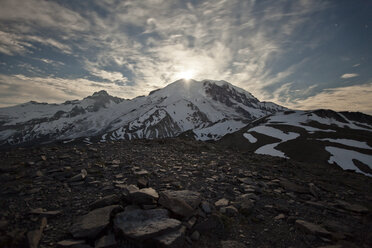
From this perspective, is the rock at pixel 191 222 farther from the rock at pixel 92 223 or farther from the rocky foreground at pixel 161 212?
the rock at pixel 92 223

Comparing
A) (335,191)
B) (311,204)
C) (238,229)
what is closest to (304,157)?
(335,191)

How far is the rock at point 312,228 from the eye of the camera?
609cm

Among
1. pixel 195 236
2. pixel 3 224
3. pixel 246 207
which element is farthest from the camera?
pixel 246 207

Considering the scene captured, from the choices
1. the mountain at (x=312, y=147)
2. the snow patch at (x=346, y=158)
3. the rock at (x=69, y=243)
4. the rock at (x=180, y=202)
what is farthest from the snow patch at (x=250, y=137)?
the rock at (x=69, y=243)

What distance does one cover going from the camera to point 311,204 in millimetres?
8453

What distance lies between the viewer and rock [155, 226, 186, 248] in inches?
193

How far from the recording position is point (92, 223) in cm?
534

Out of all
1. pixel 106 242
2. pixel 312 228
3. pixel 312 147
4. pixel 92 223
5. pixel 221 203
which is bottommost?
pixel 312 147

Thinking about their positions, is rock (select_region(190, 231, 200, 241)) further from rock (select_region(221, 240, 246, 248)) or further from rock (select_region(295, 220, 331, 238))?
rock (select_region(295, 220, 331, 238))

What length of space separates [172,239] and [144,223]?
3.44ft

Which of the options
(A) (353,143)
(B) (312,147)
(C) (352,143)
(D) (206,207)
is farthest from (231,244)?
(A) (353,143)

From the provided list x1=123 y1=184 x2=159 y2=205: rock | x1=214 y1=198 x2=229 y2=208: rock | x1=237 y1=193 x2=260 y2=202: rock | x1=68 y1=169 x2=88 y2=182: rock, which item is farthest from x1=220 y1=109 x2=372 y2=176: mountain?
x1=68 y1=169 x2=88 y2=182: rock

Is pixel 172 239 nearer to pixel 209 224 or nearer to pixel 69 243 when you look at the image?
pixel 209 224

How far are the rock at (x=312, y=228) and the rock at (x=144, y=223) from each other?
4579 mm
